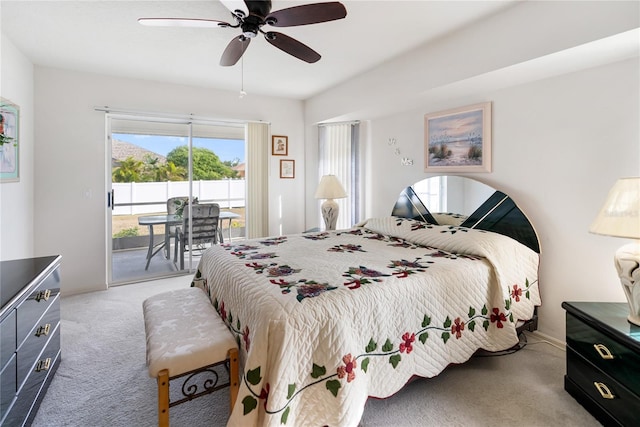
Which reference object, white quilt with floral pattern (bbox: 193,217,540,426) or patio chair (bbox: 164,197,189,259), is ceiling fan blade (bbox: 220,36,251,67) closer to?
white quilt with floral pattern (bbox: 193,217,540,426)

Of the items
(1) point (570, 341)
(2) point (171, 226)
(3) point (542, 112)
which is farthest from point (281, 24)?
(2) point (171, 226)

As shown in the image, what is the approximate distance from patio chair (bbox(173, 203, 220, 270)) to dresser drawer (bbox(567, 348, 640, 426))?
13.2 ft

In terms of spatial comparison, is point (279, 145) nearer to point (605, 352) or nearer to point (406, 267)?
point (406, 267)

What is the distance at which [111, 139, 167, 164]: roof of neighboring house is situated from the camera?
3.87 meters

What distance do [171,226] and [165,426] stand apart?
3204mm

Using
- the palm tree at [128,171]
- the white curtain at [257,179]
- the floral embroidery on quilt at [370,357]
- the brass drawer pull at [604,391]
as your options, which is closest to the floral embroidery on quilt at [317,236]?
the floral embroidery on quilt at [370,357]

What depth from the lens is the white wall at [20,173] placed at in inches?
105

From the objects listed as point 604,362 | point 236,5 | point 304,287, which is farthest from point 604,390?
point 236,5

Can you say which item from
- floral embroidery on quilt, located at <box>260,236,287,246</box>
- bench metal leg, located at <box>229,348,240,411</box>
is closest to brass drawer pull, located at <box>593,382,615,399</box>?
bench metal leg, located at <box>229,348,240,411</box>

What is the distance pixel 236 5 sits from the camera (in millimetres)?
1702

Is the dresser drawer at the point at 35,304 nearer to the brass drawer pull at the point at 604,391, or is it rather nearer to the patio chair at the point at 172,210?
the patio chair at the point at 172,210

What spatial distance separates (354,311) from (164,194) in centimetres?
349

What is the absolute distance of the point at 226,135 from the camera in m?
4.50

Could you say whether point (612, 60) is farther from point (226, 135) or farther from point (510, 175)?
point (226, 135)
